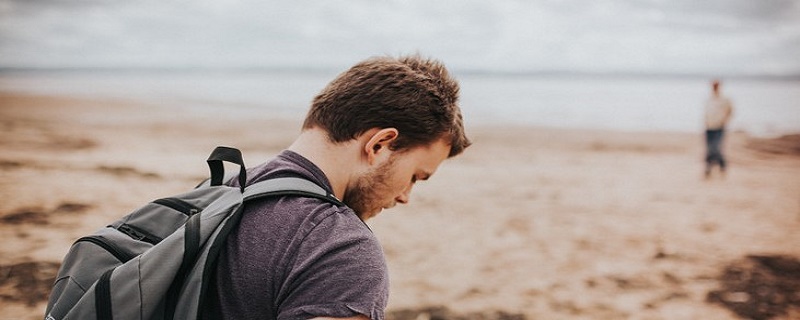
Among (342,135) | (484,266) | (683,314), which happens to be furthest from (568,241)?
(342,135)

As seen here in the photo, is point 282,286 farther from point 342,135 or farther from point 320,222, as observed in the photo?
point 342,135

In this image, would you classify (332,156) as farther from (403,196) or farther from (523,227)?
(523,227)

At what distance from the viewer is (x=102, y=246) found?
1329 millimetres

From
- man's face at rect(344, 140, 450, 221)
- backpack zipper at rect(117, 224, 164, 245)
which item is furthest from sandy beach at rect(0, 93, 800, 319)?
backpack zipper at rect(117, 224, 164, 245)

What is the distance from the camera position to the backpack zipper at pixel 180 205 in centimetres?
145

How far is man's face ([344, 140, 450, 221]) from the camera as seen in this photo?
1.50 m

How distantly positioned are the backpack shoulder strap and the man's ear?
198 millimetres

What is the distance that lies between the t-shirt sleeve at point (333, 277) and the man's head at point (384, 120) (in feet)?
1.10

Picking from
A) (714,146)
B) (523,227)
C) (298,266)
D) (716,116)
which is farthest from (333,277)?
(714,146)

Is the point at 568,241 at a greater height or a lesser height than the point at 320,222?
lesser

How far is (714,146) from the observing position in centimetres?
1177

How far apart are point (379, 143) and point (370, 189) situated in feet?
0.48

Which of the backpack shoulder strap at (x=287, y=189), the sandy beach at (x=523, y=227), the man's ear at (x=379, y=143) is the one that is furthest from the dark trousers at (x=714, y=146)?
the backpack shoulder strap at (x=287, y=189)

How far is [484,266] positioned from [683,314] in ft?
6.10
